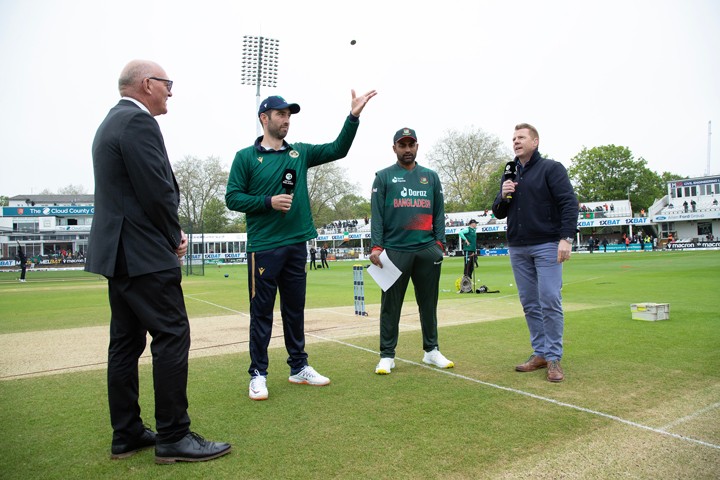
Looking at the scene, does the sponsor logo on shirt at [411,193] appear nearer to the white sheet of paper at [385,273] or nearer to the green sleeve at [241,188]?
the white sheet of paper at [385,273]

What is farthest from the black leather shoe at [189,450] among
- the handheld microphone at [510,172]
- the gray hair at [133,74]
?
the handheld microphone at [510,172]

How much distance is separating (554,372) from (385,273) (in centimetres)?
174

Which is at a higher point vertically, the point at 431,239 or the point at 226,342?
the point at 431,239

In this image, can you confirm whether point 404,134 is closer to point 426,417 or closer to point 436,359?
point 436,359

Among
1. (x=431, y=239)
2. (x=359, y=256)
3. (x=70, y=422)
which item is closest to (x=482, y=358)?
(x=431, y=239)

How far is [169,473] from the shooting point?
8.55ft

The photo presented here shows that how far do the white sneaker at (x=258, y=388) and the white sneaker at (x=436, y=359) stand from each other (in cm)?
168

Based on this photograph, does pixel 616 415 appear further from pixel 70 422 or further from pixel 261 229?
pixel 70 422

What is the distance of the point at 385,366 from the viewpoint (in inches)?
178

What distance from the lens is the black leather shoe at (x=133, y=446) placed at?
2818 millimetres

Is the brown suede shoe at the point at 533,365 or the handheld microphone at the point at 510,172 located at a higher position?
the handheld microphone at the point at 510,172

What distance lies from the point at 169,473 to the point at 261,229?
212cm

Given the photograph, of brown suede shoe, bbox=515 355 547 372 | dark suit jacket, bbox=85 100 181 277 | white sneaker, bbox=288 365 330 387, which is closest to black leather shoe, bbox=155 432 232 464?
dark suit jacket, bbox=85 100 181 277

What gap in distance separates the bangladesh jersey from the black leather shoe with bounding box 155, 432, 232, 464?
2565mm
